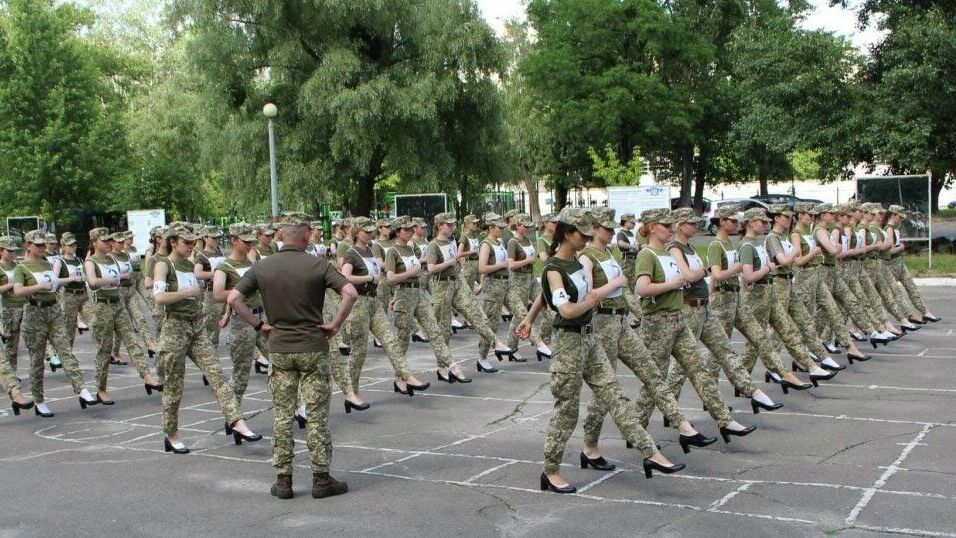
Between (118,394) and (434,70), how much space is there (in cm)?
2203

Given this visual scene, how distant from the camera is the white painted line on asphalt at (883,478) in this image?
6609 millimetres

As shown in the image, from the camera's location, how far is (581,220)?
23.6 ft

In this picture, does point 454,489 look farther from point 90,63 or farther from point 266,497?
point 90,63

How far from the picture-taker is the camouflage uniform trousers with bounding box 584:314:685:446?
796 cm

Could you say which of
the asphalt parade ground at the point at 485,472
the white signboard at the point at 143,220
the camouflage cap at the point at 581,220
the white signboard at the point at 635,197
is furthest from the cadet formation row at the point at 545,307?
the white signboard at the point at 143,220

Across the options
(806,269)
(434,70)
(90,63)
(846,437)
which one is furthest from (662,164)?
(846,437)

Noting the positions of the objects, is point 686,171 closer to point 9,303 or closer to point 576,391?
point 9,303

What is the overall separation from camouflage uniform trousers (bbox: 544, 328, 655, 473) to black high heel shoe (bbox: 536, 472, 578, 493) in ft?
0.20

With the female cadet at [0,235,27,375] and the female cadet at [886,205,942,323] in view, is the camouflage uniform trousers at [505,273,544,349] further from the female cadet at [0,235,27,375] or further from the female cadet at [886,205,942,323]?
the female cadet at [0,235,27,375]

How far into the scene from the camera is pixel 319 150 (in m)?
33.7

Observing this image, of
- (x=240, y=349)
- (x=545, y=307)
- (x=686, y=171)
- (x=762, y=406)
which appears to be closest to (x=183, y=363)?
(x=240, y=349)

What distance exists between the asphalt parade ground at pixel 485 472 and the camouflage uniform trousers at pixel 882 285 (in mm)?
3185

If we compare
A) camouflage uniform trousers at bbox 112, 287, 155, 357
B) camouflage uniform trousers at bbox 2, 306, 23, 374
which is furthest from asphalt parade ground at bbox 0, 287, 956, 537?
camouflage uniform trousers at bbox 112, 287, 155, 357

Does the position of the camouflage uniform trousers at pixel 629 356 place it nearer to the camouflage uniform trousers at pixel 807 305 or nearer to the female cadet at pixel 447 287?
the camouflage uniform trousers at pixel 807 305
